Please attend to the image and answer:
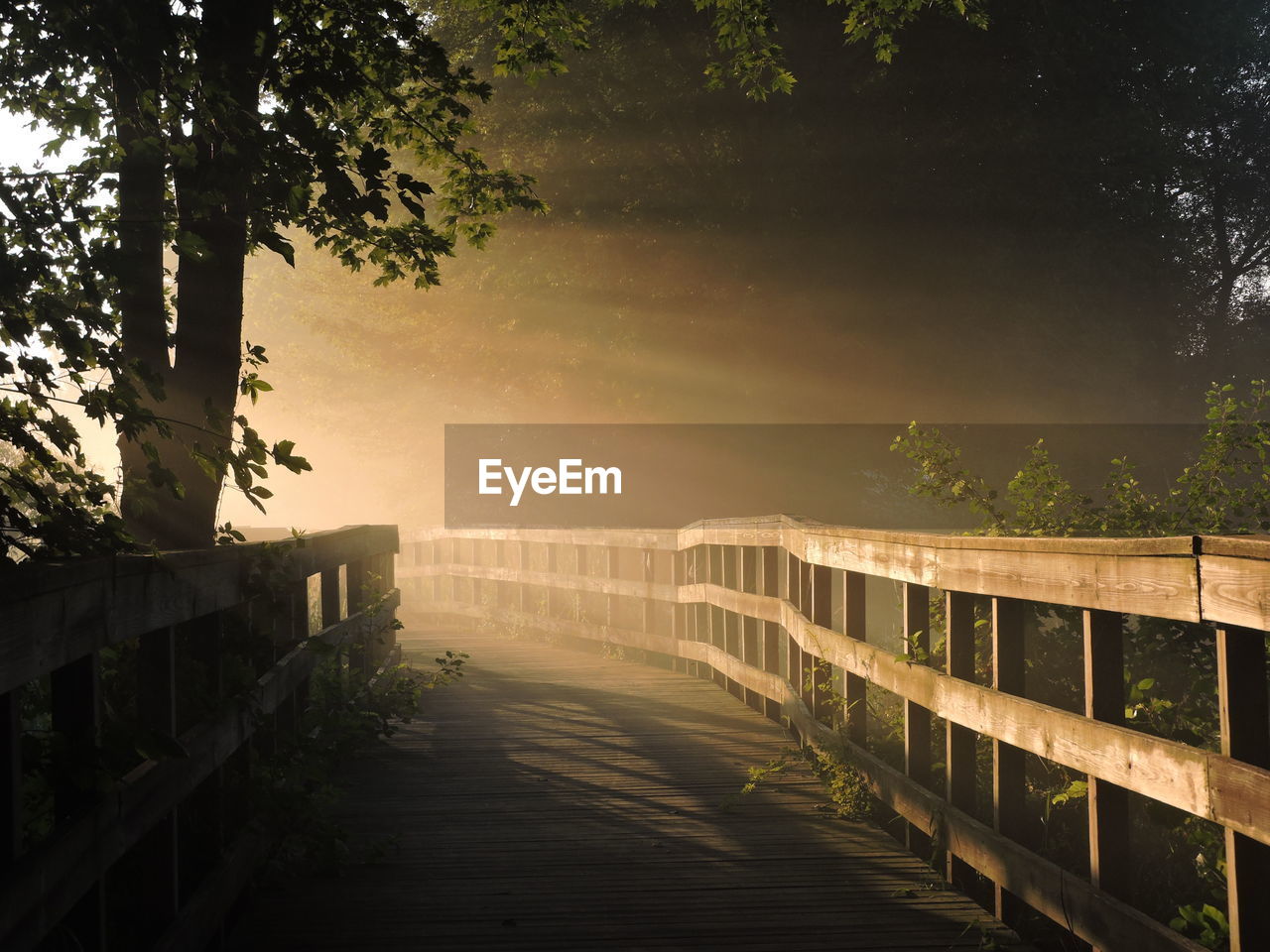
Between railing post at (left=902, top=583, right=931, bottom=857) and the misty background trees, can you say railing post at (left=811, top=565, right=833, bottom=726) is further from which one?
the misty background trees

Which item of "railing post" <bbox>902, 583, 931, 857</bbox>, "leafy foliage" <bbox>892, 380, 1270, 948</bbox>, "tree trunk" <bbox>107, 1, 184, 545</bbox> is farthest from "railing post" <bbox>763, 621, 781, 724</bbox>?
"tree trunk" <bbox>107, 1, 184, 545</bbox>

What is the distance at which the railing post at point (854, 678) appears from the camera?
6.24 meters

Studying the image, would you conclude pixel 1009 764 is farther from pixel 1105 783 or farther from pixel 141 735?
pixel 141 735

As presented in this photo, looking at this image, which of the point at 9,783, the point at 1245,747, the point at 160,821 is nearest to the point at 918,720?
the point at 1245,747

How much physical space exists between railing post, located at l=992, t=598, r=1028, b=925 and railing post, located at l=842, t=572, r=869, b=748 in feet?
6.58

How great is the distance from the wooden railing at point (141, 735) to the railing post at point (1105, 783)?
240cm

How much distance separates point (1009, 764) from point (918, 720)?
99 centimetres

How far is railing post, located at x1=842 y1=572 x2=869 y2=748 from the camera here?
→ 20.5ft

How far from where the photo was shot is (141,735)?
111 inches

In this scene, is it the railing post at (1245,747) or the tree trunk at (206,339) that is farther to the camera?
the tree trunk at (206,339)

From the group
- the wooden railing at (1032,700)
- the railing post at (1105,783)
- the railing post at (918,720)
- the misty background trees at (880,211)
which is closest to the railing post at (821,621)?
the wooden railing at (1032,700)

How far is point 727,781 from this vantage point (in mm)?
6832

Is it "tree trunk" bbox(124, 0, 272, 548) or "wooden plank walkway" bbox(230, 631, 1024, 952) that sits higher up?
"tree trunk" bbox(124, 0, 272, 548)

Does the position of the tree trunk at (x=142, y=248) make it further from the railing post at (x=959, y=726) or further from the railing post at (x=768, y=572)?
the railing post at (x=768, y=572)
